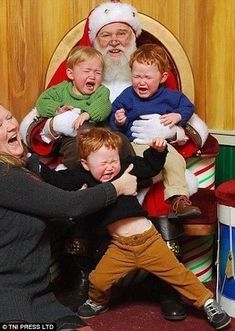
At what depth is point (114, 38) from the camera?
2643 millimetres

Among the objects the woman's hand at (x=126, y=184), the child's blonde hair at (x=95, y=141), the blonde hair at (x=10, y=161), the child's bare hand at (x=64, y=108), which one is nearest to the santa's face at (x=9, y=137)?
the blonde hair at (x=10, y=161)

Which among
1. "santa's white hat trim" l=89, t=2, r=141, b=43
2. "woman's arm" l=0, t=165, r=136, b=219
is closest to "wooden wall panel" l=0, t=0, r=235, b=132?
"santa's white hat trim" l=89, t=2, r=141, b=43

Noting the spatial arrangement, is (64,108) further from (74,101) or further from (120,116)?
(120,116)

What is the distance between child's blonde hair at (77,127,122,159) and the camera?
7.01ft

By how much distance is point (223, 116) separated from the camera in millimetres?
2939

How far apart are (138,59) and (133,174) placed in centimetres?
45

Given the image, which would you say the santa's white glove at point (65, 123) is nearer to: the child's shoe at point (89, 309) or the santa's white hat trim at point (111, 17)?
the santa's white hat trim at point (111, 17)

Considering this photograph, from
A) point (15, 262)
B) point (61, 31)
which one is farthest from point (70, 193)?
point (61, 31)

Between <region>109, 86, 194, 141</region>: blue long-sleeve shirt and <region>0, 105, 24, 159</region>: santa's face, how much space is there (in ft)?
1.79

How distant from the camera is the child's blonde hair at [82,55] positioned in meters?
2.48

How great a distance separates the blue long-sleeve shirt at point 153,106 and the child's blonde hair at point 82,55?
0.56ft

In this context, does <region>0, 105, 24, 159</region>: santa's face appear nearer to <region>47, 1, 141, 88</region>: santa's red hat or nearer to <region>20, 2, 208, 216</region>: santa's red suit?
<region>20, 2, 208, 216</region>: santa's red suit

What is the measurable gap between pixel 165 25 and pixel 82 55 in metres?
0.65

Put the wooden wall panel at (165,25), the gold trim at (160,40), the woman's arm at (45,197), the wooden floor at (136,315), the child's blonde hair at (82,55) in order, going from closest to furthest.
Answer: the woman's arm at (45,197) → the wooden floor at (136,315) → the child's blonde hair at (82,55) → the gold trim at (160,40) → the wooden wall panel at (165,25)
